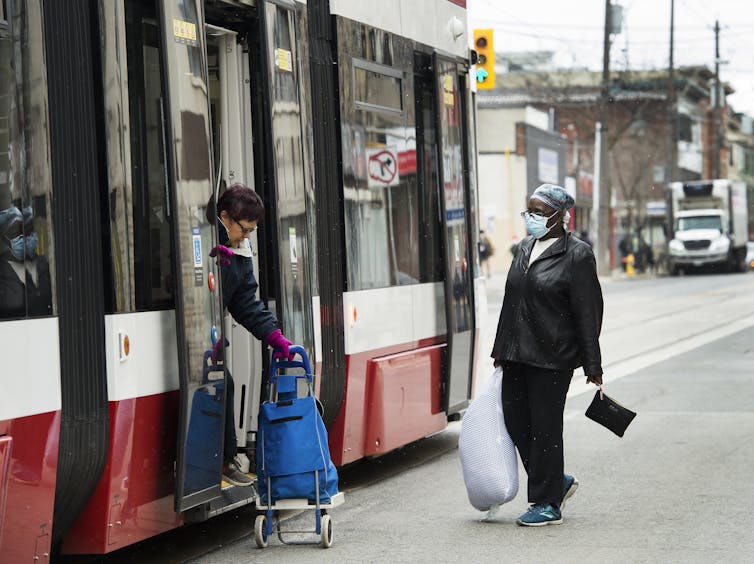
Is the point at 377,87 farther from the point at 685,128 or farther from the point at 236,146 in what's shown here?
the point at 685,128

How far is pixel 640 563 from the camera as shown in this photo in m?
6.66

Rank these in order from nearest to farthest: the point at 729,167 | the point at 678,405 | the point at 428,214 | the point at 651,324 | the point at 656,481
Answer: the point at 656,481 → the point at 428,214 → the point at 678,405 → the point at 651,324 → the point at 729,167

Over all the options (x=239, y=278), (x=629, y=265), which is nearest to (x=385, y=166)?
(x=239, y=278)

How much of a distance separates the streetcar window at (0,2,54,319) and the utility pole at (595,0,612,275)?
40995mm

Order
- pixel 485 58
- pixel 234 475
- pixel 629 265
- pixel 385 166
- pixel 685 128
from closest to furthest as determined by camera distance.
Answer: pixel 234 475, pixel 385 166, pixel 485 58, pixel 629 265, pixel 685 128

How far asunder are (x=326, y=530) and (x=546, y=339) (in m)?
1.51

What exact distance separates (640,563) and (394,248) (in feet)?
10.3

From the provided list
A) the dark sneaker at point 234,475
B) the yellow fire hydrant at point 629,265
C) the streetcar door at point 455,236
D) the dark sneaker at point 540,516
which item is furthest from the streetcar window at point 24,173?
the yellow fire hydrant at point 629,265

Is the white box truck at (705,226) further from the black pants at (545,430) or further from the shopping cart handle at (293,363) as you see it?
the shopping cart handle at (293,363)

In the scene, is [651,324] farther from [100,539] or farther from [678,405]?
[100,539]

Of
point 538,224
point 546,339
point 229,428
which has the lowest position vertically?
point 229,428

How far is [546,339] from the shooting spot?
7.59m

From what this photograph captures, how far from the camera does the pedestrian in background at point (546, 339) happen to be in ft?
24.9

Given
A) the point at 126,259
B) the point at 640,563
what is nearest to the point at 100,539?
the point at 126,259
